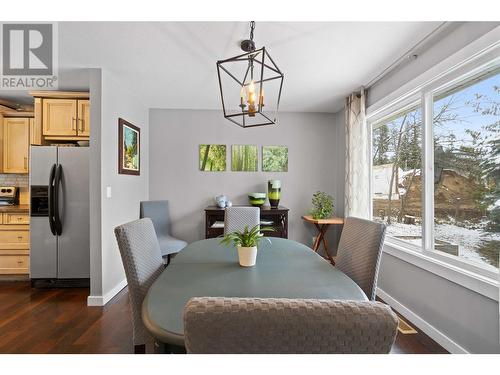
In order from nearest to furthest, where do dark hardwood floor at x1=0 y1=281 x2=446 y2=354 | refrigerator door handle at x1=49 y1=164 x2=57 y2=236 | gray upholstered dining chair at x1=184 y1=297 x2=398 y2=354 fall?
gray upholstered dining chair at x1=184 y1=297 x2=398 y2=354
dark hardwood floor at x1=0 y1=281 x2=446 y2=354
refrigerator door handle at x1=49 y1=164 x2=57 y2=236

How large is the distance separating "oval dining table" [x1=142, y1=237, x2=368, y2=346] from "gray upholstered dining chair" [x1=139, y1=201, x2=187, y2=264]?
1758 mm

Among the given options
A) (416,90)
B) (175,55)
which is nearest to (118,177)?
(175,55)

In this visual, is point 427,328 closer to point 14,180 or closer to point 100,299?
point 100,299

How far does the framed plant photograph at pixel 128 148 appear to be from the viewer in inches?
117

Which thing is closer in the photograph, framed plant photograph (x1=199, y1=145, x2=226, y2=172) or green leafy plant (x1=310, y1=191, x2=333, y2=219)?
green leafy plant (x1=310, y1=191, x2=333, y2=219)

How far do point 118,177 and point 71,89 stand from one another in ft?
4.07

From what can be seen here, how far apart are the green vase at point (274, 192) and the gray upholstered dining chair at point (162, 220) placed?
141 cm

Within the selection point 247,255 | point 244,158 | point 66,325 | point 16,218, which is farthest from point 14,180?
point 247,255

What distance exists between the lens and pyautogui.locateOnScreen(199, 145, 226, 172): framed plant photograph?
12.9 ft

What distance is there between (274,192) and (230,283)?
255 cm
